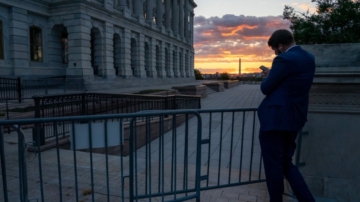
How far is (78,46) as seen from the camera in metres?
20.9

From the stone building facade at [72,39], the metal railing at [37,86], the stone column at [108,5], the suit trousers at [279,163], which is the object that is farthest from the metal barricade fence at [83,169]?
the stone column at [108,5]

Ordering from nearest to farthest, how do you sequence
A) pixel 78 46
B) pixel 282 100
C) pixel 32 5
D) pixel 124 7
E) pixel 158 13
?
pixel 282 100 < pixel 32 5 < pixel 78 46 < pixel 124 7 < pixel 158 13

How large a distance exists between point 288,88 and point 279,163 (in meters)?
0.91

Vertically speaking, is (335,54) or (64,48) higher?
(64,48)

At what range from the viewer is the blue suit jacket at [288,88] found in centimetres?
274

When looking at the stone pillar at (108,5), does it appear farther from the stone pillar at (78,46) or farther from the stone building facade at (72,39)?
the stone pillar at (78,46)

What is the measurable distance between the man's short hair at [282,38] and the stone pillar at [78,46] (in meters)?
19.9

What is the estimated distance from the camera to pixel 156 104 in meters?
10.2

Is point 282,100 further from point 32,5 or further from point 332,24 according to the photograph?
point 32,5

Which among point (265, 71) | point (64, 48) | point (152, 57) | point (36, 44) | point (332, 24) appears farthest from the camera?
point (152, 57)

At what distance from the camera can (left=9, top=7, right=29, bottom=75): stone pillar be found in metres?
18.1

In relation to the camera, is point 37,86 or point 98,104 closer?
point 98,104

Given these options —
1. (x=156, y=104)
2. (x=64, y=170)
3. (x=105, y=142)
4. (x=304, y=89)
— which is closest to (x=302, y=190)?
(x=304, y=89)

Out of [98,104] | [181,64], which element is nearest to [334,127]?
[98,104]
